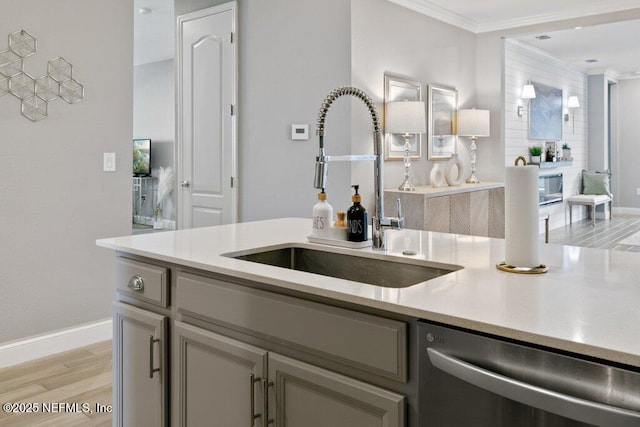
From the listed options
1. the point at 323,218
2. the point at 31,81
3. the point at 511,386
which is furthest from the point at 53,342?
the point at 511,386

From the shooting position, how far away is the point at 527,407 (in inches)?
38.1

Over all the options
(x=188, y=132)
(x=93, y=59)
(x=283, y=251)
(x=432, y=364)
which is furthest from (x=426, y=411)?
(x=188, y=132)

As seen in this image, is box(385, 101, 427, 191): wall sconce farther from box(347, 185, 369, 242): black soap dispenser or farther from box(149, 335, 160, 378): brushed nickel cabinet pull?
box(149, 335, 160, 378): brushed nickel cabinet pull

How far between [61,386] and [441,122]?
13.9ft

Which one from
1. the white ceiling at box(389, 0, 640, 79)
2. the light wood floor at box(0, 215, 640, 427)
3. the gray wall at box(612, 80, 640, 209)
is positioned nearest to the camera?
the light wood floor at box(0, 215, 640, 427)

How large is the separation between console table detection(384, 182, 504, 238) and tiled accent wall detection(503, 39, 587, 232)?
3.56ft

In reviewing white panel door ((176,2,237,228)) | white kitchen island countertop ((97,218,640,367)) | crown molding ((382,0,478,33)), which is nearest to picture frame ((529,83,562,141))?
crown molding ((382,0,478,33))

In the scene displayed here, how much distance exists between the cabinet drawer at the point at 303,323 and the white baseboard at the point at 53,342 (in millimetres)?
1894

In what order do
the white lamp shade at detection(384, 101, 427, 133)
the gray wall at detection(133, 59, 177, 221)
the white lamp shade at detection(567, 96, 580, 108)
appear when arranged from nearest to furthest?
the white lamp shade at detection(384, 101, 427, 133)
the white lamp shade at detection(567, 96, 580, 108)
the gray wall at detection(133, 59, 177, 221)

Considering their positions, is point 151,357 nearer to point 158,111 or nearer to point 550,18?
point 550,18

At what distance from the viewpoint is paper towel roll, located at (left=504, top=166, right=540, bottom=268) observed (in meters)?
1.32

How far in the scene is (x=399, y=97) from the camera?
4844mm

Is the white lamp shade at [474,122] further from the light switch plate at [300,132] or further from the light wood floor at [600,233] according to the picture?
the light switch plate at [300,132]

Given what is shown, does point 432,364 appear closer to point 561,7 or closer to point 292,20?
point 292,20
